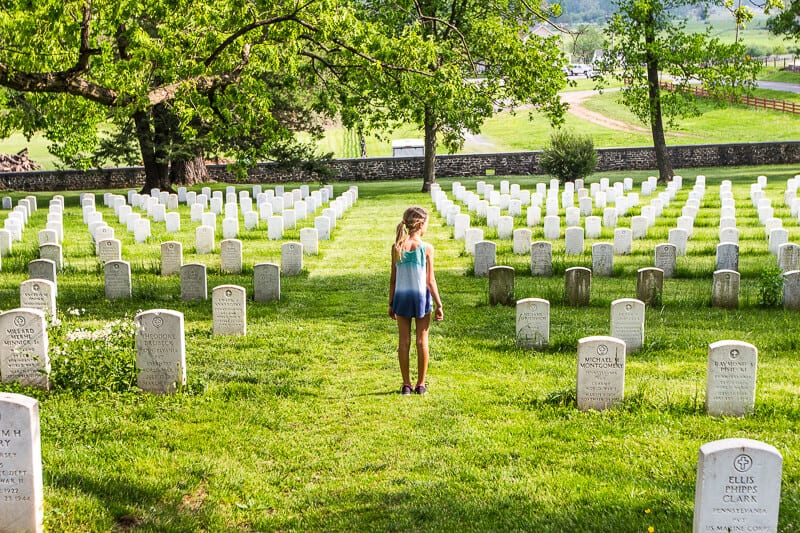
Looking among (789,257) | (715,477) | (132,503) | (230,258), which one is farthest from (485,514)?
(230,258)

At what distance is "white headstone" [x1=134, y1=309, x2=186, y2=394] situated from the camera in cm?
1030

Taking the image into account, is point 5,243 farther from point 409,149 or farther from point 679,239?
point 409,149

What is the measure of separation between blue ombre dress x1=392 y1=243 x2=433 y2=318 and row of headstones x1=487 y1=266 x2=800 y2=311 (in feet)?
17.7

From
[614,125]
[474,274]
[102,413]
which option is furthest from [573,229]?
[614,125]

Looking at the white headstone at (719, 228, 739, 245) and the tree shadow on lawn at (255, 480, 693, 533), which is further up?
the white headstone at (719, 228, 739, 245)

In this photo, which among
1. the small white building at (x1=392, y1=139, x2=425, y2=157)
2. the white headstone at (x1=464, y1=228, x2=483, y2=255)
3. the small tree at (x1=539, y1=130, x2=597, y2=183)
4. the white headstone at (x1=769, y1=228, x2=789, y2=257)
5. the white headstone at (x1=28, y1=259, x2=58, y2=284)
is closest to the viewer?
the white headstone at (x1=28, y1=259, x2=58, y2=284)

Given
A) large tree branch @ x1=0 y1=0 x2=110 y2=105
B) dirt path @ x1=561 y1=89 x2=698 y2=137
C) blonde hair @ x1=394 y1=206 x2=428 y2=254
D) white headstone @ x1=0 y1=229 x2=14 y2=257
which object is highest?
dirt path @ x1=561 y1=89 x2=698 y2=137

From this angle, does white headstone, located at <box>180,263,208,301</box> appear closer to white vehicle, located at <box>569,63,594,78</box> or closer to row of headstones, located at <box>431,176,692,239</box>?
row of headstones, located at <box>431,176,692,239</box>

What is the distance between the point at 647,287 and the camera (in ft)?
49.9

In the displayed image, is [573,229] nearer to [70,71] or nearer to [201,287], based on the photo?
[201,287]

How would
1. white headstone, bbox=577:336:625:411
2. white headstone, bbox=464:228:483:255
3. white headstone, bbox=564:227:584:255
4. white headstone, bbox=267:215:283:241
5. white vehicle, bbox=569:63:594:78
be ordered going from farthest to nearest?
white vehicle, bbox=569:63:594:78 → white headstone, bbox=267:215:283:241 → white headstone, bbox=464:228:483:255 → white headstone, bbox=564:227:584:255 → white headstone, bbox=577:336:625:411

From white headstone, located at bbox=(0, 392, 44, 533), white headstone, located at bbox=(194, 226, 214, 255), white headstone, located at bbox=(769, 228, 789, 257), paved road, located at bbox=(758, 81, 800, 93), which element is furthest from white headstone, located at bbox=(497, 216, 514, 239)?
paved road, located at bbox=(758, 81, 800, 93)

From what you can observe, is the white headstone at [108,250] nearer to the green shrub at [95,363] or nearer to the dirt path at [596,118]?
the green shrub at [95,363]

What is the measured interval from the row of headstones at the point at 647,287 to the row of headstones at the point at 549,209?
742 centimetres
